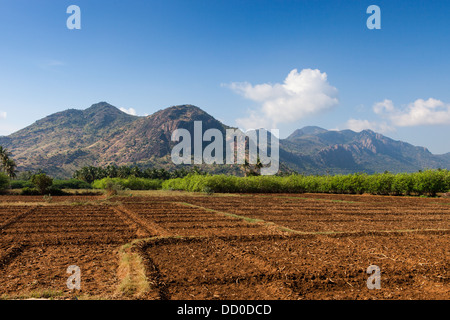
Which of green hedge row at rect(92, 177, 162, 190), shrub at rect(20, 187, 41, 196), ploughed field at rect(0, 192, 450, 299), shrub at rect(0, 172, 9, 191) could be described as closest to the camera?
ploughed field at rect(0, 192, 450, 299)

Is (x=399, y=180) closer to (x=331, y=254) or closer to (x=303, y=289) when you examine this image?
(x=331, y=254)

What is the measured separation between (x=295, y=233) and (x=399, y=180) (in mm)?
41381

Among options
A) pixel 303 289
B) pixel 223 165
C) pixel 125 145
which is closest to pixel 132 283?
pixel 303 289

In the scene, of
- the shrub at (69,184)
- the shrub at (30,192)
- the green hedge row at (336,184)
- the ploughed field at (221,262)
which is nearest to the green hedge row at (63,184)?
the shrub at (69,184)

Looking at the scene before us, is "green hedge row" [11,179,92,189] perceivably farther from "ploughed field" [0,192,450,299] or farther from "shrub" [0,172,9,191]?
"ploughed field" [0,192,450,299]

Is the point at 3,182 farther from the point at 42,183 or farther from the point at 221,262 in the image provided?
the point at 221,262

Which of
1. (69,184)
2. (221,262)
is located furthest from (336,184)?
(69,184)

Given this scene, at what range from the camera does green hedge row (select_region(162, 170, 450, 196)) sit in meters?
45.0

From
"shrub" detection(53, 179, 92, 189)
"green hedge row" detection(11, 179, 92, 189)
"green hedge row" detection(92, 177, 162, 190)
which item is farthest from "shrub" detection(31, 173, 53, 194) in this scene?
"green hedge row" detection(92, 177, 162, 190)

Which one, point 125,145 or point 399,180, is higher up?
point 125,145

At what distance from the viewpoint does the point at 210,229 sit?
14.9 meters

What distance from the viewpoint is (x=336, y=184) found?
55.7 metres

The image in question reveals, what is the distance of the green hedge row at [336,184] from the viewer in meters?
45.0

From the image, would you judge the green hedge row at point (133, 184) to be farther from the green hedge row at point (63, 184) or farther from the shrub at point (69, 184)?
the green hedge row at point (63, 184)
